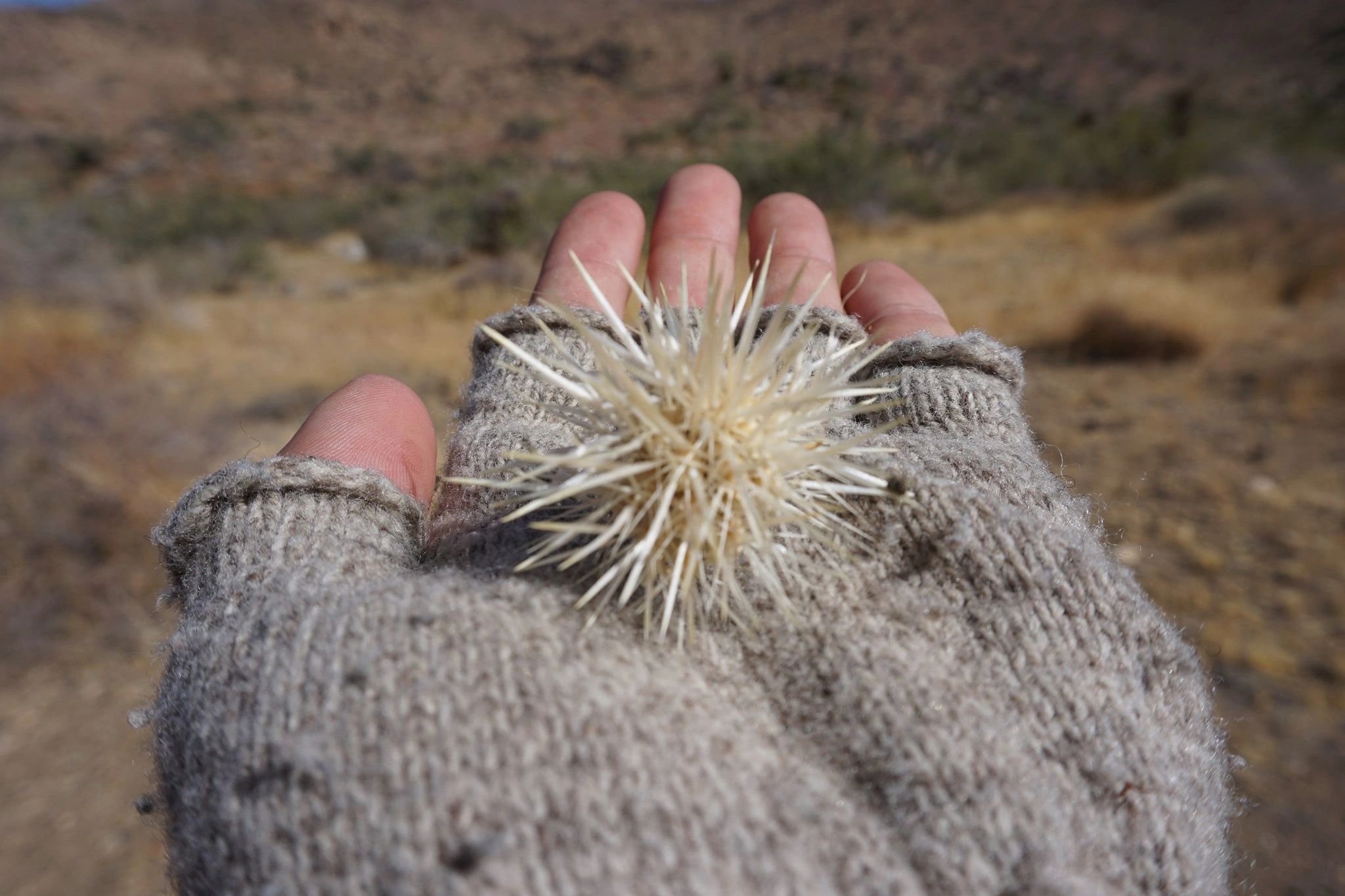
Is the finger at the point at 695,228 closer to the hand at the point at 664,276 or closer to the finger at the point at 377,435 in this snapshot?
the hand at the point at 664,276

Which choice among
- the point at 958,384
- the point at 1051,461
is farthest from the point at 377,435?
the point at 1051,461

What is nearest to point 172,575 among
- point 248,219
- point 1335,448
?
point 1335,448

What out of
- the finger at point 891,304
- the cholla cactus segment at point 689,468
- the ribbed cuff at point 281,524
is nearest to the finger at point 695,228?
the finger at point 891,304

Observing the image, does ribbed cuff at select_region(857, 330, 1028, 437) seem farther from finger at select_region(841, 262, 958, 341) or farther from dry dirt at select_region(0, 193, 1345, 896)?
dry dirt at select_region(0, 193, 1345, 896)

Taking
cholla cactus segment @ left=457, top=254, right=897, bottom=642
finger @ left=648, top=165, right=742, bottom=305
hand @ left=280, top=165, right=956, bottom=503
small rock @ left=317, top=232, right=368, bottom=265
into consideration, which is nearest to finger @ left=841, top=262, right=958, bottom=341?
hand @ left=280, top=165, right=956, bottom=503

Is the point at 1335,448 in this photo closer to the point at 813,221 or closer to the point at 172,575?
the point at 813,221

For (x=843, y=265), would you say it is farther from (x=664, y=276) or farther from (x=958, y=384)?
(x=958, y=384)
